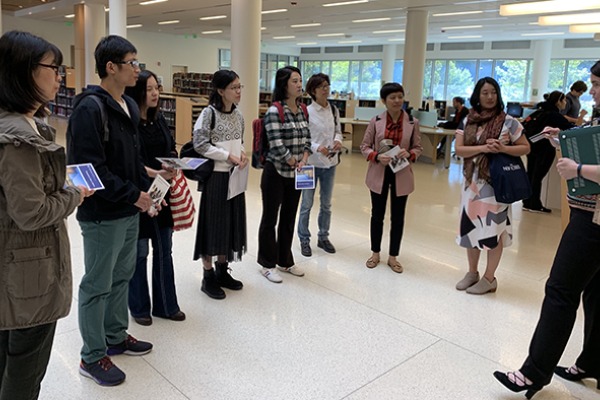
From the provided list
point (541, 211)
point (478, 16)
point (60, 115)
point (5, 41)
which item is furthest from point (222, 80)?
point (60, 115)

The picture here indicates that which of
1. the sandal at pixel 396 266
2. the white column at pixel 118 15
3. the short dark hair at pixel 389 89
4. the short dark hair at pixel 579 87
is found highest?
the white column at pixel 118 15

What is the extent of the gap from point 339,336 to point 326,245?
65.0 inches

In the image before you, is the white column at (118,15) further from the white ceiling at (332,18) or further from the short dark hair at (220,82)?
the short dark hair at (220,82)

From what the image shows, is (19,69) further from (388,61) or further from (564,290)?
(388,61)

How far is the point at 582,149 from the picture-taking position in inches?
83.0

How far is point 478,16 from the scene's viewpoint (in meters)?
13.3

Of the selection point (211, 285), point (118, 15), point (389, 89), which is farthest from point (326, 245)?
point (118, 15)

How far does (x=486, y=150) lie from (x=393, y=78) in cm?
A: 2149

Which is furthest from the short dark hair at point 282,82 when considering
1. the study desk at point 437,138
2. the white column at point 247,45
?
the study desk at point 437,138

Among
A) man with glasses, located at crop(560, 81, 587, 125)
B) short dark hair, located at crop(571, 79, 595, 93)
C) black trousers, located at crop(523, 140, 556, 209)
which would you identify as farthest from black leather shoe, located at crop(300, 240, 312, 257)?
short dark hair, located at crop(571, 79, 595, 93)

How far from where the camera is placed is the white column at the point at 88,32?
1453 centimetres

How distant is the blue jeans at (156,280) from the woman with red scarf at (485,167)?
2.11m

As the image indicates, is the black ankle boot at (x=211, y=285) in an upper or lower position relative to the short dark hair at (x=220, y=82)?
lower

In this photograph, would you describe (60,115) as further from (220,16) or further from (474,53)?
(474,53)
